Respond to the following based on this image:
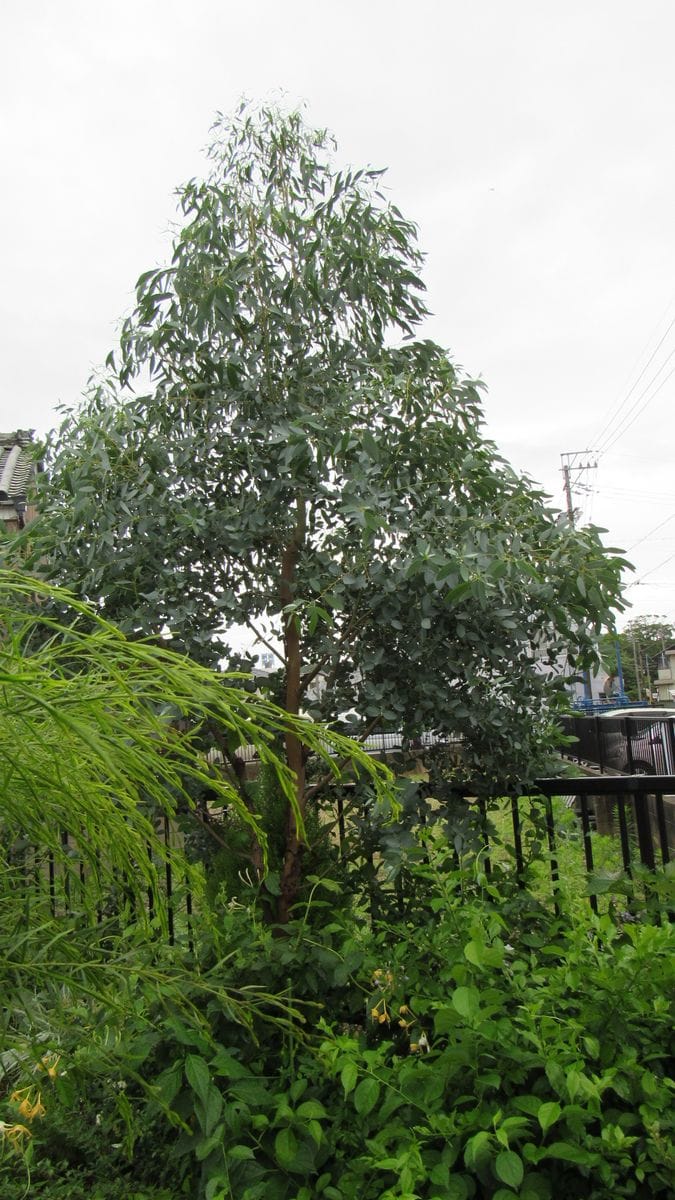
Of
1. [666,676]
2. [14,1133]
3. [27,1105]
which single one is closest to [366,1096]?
[27,1105]

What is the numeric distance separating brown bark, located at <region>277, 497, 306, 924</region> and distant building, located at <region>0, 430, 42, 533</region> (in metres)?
5.88

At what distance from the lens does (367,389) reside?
7.79 feet

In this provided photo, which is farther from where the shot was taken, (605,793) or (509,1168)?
(605,793)

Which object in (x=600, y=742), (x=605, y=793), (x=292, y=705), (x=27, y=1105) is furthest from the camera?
(x=600, y=742)

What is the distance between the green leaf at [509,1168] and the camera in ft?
4.42

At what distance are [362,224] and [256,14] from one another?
3.88 feet

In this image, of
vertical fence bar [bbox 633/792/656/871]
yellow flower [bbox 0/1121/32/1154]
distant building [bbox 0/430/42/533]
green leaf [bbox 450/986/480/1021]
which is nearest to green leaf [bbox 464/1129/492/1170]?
green leaf [bbox 450/986/480/1021]

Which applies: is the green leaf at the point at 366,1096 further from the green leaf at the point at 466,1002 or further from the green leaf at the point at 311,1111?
the green leaf at the point at 466,1002

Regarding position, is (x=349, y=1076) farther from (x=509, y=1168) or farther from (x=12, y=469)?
(x=12, y=469)

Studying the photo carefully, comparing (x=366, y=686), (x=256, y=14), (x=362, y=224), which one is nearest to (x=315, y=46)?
(x=256, y=14)

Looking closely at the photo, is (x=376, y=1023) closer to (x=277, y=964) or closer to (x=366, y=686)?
(x=277, y=964)

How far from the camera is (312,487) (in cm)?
237

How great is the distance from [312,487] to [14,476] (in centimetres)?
931

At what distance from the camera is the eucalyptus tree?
229 cm
